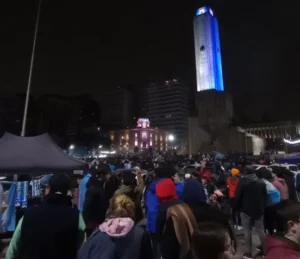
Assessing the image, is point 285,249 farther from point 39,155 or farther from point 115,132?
point 115,132

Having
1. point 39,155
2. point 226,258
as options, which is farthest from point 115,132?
point 226,258

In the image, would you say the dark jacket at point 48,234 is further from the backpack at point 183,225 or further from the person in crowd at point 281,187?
the person in crowd at point 281,187

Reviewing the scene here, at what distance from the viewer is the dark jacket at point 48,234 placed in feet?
8.57

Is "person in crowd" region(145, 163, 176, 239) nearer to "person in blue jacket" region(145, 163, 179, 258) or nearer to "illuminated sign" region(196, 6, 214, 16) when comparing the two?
"person in blue jacket" region(145, 163, 179, 258)

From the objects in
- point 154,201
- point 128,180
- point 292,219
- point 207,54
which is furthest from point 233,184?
point 207,54

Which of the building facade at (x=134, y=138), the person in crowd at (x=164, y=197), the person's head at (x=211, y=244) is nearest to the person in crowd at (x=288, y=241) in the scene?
the person's head at (x=211, y=244)

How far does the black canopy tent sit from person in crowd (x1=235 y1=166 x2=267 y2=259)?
494 centimetres

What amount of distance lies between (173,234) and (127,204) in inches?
25.8

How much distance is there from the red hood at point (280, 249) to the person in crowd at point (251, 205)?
3687mm

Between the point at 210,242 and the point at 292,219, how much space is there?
3.32ft

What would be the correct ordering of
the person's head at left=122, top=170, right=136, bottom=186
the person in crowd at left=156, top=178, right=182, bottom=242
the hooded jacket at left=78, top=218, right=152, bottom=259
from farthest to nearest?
1. the person's head at left=122, top=170, right=136, bottom=186
2. the person in crowd at left=156, top=178, right=182, bottom=242
3. the hooded jacket at left=78, top=218, right=152, bottom=259

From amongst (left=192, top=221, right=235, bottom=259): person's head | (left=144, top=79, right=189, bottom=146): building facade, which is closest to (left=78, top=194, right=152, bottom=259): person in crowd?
(left=192, top=221, right=235, bottom=259): person's head

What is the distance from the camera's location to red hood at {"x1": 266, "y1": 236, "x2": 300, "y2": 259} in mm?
1816

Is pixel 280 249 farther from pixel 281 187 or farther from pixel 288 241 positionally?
pixel 281 187
